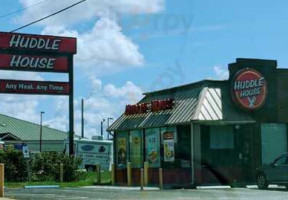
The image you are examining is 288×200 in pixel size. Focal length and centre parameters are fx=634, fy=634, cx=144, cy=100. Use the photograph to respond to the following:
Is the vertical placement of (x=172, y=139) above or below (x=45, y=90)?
below

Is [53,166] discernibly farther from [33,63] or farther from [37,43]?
[37,43]

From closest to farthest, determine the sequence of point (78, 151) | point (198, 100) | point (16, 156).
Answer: point (198, 100) → point (16, 156) → point (78, 151)

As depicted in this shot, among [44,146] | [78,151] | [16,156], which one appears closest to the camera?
[16,156]

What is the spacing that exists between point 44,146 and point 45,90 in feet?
150

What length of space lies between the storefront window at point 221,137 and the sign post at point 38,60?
30.1ft

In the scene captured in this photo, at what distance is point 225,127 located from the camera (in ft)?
110

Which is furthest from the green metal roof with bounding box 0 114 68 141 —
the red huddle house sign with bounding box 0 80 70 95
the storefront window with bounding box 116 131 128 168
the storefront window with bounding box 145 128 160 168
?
the storefront window with bounding box 145 128 160 168

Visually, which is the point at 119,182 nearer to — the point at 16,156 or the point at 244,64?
the point at 16,156

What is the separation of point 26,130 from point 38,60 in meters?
50.7

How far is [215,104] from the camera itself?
32.2 metres

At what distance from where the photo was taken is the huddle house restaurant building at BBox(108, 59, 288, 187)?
31984 mm

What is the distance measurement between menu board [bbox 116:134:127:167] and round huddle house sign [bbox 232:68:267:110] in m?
8.78

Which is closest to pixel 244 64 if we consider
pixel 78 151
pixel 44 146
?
pixel 78 151

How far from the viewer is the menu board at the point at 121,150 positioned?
126 feet
